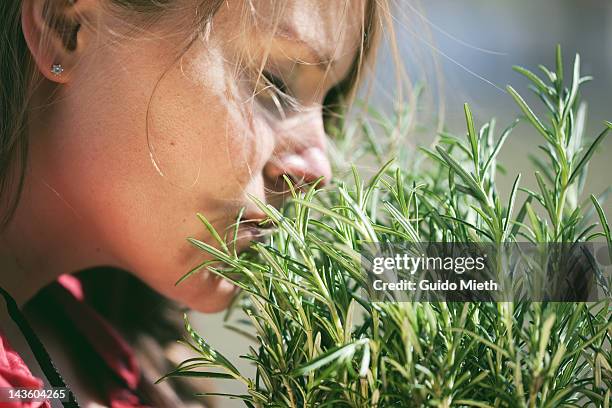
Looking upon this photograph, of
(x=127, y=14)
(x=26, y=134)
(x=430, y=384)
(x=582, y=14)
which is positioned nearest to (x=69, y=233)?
(x=26, y=134)

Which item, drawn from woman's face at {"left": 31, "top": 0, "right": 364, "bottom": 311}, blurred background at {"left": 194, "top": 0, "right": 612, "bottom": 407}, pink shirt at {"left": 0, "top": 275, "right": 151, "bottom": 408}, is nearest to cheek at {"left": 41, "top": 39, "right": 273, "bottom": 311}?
woman's face at {"left": 31, "top": 0, "right": 364, "bottom": 311}

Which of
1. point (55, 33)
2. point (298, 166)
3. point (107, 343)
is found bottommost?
point (107, 343)

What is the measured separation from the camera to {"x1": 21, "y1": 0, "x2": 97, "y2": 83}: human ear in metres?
0.54

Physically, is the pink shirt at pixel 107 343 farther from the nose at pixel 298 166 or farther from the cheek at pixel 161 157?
the nose at pixel 298 166

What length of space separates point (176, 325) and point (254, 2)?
38cm

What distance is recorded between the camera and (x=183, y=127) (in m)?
0.53

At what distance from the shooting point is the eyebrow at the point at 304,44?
53 centimetres

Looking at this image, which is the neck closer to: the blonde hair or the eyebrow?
the blonde hair

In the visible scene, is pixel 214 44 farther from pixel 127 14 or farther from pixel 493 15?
pixel 493 15

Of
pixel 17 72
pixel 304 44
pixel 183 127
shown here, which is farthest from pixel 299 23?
pixel 17 72

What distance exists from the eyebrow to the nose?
7 centimetres

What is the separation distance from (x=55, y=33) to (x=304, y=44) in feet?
0.62

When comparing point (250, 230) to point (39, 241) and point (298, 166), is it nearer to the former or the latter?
point (298, 166)

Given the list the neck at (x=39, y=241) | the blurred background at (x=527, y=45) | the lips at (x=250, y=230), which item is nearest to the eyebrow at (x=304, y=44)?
the lips at (x=250, y=230)
